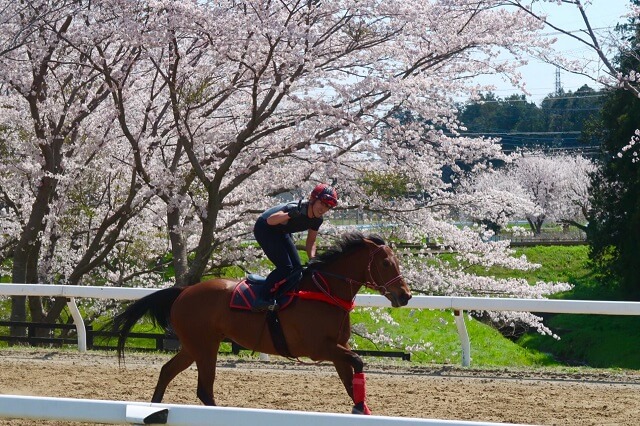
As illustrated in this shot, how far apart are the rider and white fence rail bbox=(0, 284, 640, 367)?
3.33 m

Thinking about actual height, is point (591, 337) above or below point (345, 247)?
below

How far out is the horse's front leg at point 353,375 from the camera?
650cm

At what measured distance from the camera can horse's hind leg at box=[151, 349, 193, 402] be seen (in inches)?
282

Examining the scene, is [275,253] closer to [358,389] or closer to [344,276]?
[344,276]

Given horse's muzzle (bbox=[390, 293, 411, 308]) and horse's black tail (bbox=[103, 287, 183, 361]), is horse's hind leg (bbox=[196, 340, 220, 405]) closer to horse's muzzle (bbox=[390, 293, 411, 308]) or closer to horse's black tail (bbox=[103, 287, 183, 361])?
horse's black tail (bbox=[103, 287, 183, 361])

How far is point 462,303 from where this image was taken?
10.8 metres

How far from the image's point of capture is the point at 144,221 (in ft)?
66.9

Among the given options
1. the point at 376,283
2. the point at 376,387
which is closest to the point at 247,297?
the point at 376,283

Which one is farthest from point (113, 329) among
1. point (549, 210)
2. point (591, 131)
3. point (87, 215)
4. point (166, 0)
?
point (549, 210)

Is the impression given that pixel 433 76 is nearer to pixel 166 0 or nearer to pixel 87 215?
pixel 166 0

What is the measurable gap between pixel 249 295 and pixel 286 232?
1.91ft

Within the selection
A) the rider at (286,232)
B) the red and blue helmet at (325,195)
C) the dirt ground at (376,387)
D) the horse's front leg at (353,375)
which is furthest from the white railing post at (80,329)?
the red and blue helmet at (325,195)

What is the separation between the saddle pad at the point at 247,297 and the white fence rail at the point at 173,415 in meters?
2.61

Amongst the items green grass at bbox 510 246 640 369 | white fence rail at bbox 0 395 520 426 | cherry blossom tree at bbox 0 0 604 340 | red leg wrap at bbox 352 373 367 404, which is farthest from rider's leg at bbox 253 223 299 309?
green grass at bbox 510 246 640 369
